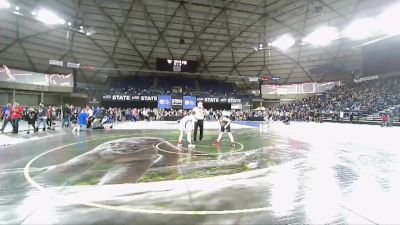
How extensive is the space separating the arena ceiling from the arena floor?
86.7ft

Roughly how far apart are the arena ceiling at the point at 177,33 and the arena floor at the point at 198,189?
26.4 metres

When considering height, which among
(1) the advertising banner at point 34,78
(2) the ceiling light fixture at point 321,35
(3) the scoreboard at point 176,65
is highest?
(2) the ceiling light fixture at point 321,35

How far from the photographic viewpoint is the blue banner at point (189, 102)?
45.6 metres

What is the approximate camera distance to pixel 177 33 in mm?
40125

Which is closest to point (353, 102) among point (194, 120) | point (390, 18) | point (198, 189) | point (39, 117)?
point (390, 18)

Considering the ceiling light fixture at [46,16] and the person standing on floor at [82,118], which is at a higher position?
the ceiling light fixture at [46,16]

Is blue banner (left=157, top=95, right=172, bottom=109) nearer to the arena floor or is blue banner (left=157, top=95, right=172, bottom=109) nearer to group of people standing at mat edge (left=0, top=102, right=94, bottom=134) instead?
group of people standing at mat edge (left=0, top=102, right=94, bottom=134)

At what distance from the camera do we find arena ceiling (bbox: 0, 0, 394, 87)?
32469mm

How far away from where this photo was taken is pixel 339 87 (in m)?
45.3

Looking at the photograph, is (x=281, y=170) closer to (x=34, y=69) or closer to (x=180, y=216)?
(x=180, y=216)

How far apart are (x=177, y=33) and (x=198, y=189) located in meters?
37.0

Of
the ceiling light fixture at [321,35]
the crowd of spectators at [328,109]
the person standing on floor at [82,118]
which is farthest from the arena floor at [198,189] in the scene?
the ceiling light fixture at [321,35]

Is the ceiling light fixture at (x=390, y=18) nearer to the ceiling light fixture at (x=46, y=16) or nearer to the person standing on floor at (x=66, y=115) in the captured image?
the person standing on floor at (x=66, y=115)

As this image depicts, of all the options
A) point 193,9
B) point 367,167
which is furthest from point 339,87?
point 367,167
